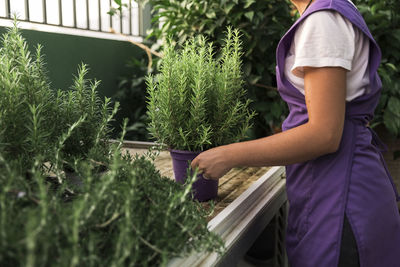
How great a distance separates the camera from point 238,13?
73.6 inches

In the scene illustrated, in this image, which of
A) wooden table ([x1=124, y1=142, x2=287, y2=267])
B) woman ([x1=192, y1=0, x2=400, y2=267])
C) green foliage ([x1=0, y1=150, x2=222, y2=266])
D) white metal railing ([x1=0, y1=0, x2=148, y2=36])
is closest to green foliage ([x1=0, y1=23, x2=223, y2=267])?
green foliage ([x1=0, y1=150, x2=222, y2=266])

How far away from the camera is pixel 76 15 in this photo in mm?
2416

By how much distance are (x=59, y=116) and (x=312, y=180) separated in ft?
1.94

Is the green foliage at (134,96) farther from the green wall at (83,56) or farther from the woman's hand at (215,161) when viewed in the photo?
the woman's hand at (215,161)

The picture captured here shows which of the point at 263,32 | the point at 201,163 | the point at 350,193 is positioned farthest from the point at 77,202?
the point at 263,32

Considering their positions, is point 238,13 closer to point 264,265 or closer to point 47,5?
point 47,5

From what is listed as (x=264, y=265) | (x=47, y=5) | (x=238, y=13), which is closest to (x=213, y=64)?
(x=238, y=13)

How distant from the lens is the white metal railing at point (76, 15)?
6.81 ft

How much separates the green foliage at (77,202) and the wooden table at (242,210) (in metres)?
0.11

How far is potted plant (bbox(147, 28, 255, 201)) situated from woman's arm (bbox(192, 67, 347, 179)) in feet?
0.20

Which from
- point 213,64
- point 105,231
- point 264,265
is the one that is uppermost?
point 213,64

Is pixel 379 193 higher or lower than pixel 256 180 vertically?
higher

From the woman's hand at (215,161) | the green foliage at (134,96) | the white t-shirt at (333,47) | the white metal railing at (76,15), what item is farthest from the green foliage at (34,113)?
the green foliage at (134,96)

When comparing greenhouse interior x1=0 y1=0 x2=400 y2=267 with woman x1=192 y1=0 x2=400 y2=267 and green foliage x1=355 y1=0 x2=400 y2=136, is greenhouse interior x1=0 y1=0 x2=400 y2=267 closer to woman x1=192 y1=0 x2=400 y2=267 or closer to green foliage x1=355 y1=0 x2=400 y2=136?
woman x1=192 y1=0 x2=400 y2=267
